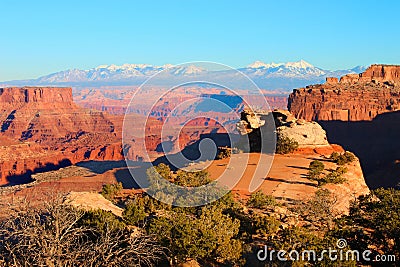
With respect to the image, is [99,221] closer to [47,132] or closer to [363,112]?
[363,112]

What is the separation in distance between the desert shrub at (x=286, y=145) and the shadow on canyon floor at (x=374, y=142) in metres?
18.3

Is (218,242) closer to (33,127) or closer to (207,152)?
(207,152)

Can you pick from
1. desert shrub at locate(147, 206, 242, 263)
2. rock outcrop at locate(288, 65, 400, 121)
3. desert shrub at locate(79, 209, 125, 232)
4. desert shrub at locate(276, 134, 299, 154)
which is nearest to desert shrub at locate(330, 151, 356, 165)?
desert shrub at locate(276, 134, 299, 154)

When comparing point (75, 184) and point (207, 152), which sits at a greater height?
point (207, 152)

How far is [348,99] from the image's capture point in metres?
78.2

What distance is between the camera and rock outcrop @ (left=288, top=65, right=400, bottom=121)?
7519 cm

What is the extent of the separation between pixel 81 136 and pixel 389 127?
7542cm

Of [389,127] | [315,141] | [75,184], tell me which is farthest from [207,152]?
[389,127]

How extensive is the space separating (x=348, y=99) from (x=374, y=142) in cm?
1502

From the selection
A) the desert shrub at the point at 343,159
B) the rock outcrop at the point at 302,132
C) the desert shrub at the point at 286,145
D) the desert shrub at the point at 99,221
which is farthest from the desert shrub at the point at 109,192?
the desert shrub at the point at 343,159

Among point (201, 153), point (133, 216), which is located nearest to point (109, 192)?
point (201, 153)

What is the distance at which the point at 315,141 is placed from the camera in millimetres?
34969

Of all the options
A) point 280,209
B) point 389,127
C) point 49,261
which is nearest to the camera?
point 49,261

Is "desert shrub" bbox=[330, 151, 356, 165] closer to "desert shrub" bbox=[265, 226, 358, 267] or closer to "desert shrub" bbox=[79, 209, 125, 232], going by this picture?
"desert shrub" bbox=[265, 226, 358, 267]
